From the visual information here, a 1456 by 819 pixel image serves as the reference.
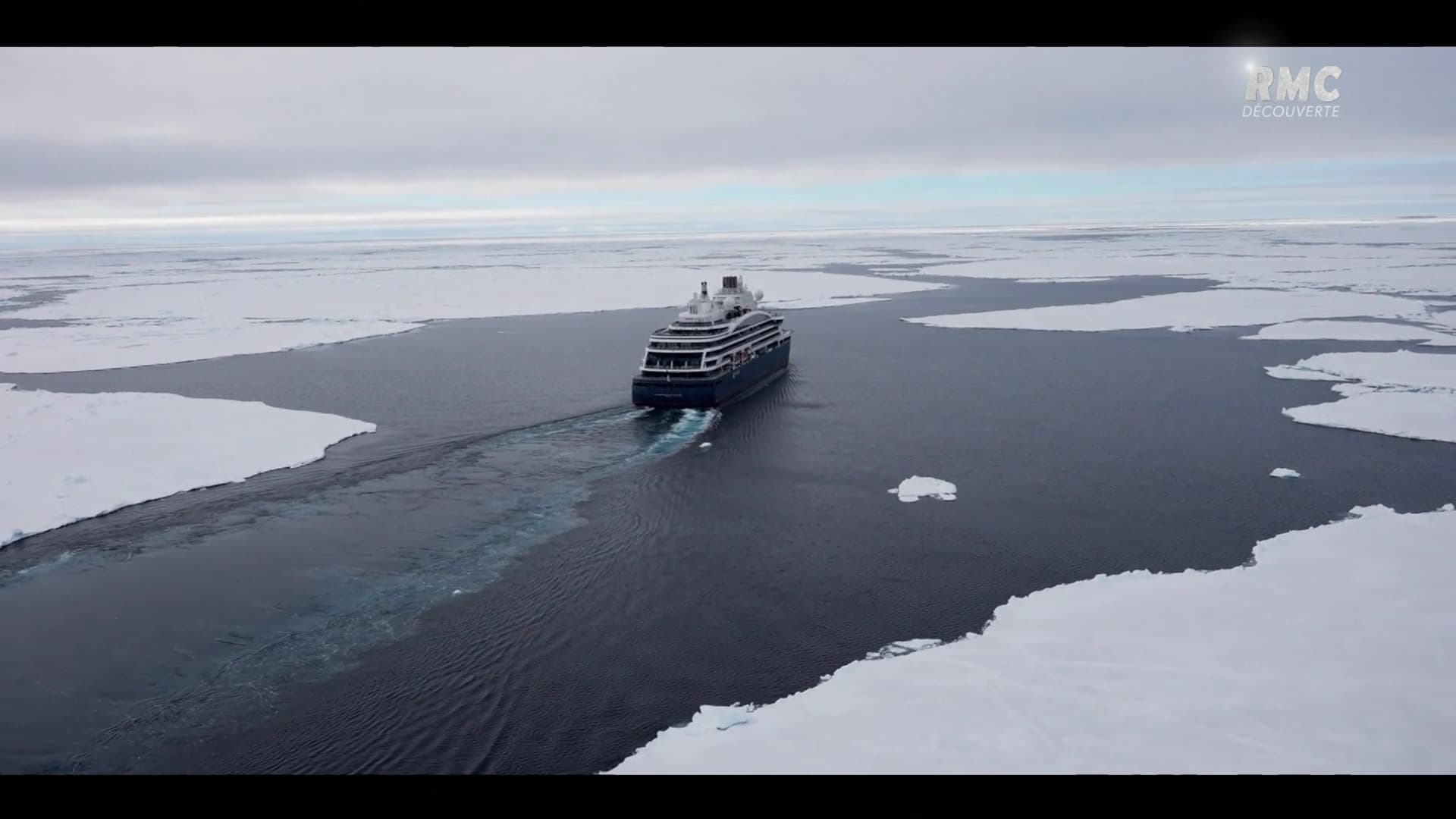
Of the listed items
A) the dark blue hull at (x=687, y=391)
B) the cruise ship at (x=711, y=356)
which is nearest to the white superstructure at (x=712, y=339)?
the cruise ship at (x=711, y=356)

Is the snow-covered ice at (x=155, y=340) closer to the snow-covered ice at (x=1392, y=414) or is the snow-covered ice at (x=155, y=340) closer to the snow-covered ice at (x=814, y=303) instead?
the snow-covered ice at (x=814, y=303)

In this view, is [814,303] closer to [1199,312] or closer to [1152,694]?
[1199,312]

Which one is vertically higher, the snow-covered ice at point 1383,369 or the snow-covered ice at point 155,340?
the snow-covered ice at point 155,340

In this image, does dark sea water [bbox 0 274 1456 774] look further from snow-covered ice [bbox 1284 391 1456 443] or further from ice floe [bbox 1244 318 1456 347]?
ice floe [bbox 1244 318 1456 347]

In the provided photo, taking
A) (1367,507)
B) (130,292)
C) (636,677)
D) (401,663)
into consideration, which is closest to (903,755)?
(636,677)

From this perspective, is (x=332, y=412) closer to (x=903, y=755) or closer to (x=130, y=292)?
(x=903, y=755)

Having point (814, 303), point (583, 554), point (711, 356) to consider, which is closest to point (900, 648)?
A: point (583, 554)
